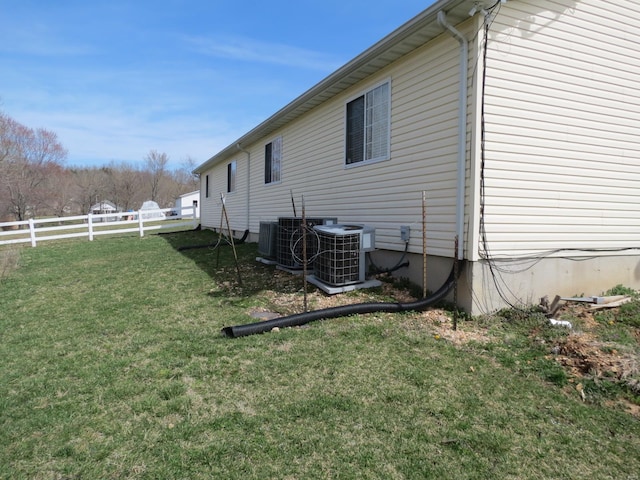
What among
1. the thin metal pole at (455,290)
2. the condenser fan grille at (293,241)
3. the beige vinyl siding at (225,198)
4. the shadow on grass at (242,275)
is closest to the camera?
the thin metal pole at (455,290)

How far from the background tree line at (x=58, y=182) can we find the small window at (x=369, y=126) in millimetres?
33062

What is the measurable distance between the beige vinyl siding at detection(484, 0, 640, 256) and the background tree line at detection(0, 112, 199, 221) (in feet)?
118

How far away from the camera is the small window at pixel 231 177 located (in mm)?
14956

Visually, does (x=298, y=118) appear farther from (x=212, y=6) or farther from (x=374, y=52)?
(x=374, y=52)

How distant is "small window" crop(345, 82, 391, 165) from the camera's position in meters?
6.52

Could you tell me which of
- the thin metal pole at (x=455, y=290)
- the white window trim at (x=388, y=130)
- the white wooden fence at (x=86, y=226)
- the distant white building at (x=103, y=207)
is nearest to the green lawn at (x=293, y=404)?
the thin metal pole at (x=455, y=290)

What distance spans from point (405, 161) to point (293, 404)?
13.7ft

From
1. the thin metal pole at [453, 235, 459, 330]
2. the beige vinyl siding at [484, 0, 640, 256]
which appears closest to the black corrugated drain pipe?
the thin metal pole at [453, 235, 459, 330]

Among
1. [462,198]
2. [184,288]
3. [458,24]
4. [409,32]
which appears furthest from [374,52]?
[184,288]

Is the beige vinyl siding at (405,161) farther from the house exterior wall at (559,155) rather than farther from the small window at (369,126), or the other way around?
the house exterior wall at (559,155)

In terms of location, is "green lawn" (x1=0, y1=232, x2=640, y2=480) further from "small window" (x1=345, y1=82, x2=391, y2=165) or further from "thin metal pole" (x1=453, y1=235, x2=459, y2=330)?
"small window" (x1=345, y1=82, x2=391, y2=165)

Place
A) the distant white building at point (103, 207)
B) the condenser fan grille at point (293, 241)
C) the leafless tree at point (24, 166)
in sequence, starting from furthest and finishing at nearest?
the distant white building at point (103, 207) < the leafless tree at point (24, 166) < the condenser fan grille at point (293, 241)

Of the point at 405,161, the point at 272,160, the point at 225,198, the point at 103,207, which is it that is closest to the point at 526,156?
the point at 405,161

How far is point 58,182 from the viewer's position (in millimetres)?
40281
